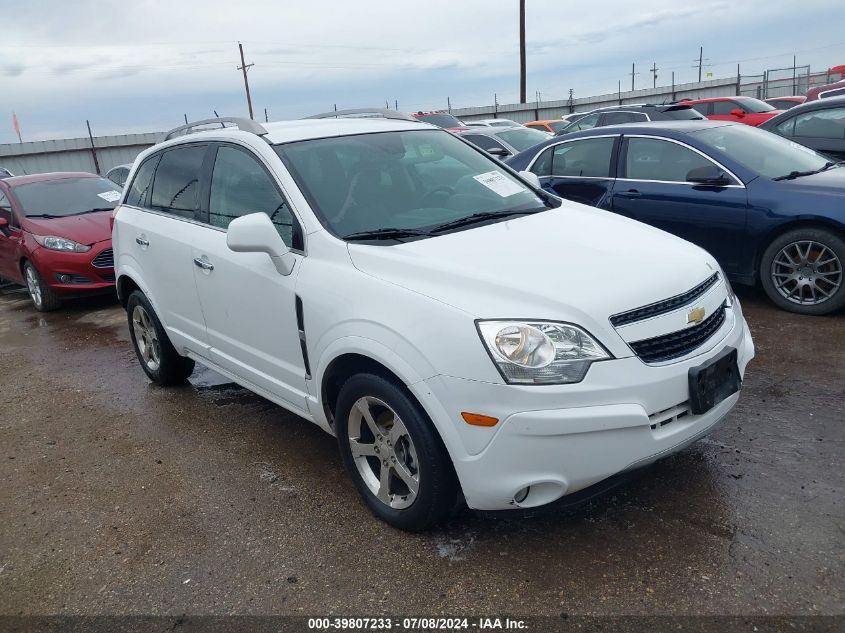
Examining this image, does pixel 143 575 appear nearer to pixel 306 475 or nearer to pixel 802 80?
pixel 306 475

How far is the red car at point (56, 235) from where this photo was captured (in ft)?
26.6

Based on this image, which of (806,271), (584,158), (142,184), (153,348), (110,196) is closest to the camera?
(142,184)

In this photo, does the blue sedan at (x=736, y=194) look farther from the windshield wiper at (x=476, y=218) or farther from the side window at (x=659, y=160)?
the windshield wiper at (x=476, y=218)

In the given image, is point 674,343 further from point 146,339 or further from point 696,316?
point 146,339

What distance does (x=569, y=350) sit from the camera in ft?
8.45

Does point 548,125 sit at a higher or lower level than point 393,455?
higher

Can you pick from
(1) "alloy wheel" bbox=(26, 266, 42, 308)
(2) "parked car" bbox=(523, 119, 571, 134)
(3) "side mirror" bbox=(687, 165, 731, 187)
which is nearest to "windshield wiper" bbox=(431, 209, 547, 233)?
(3) "side mirror" bbox=(687, 165, 731, 187)

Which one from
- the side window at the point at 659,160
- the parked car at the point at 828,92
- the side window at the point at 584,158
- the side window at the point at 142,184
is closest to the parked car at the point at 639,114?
the side window at the point at 584,158

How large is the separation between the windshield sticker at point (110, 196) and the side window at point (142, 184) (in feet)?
14.3

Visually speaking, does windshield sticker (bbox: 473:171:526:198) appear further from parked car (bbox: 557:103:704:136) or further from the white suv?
parked car (bbox: 557:103:704:136)

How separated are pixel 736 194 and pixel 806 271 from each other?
82 centimetres

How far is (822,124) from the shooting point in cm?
787

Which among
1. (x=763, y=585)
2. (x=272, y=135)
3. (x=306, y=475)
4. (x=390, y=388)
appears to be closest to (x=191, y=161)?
(x=272, y=135)

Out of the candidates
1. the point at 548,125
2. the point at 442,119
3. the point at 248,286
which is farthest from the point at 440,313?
the point at 548,125
